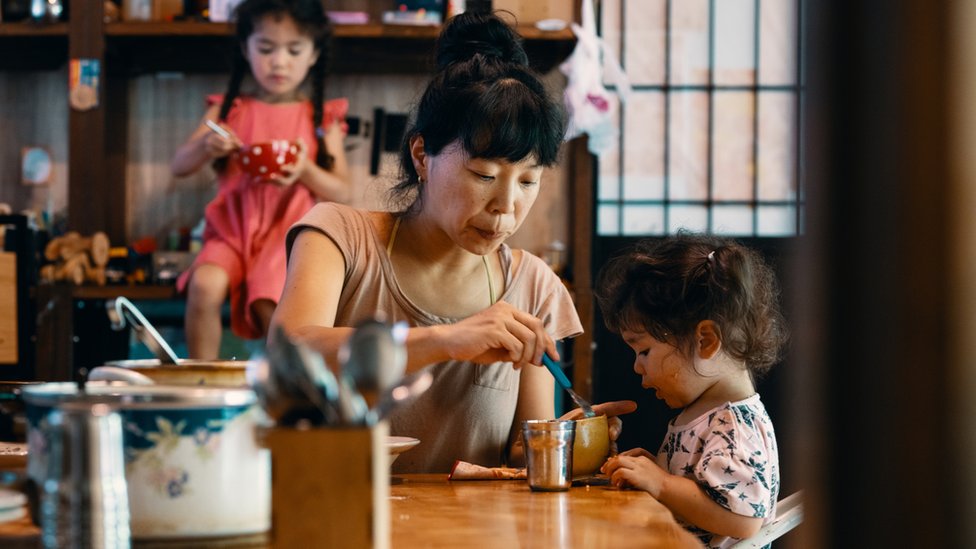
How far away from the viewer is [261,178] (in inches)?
147

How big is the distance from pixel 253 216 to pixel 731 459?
8.12ft

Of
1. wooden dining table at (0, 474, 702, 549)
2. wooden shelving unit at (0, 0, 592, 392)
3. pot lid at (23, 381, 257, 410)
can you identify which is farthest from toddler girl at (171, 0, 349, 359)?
pot lid at (23, 381, 257, 410)

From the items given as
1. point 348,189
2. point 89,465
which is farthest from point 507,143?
Result: point 348,189

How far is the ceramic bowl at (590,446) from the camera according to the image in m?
1.60

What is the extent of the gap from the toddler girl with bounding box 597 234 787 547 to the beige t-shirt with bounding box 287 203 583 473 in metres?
0.28

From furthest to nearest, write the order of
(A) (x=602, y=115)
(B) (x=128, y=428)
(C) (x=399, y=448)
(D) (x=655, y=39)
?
(D) (x=655, y=39)
(A) (x=602, y=115)
(C) (x=399, y=448)
(B) (x=128, y=428)

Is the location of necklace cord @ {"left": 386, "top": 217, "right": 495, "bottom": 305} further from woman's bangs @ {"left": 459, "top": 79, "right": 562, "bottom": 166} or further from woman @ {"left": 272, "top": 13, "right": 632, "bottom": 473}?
woman's bangs @ {"left": 459, "top": 79, "right": 562, "bottom": 166}

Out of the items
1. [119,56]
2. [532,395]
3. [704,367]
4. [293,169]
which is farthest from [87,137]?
[704,367]

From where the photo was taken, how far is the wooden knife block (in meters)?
0.71

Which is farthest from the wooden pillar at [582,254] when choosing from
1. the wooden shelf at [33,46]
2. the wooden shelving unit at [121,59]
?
the wooden shelf at [33,46]

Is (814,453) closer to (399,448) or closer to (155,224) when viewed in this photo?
(399,448)

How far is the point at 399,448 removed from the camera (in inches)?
58.7

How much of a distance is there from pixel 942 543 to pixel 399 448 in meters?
1.22

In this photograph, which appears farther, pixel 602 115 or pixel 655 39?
pixel 655 39
